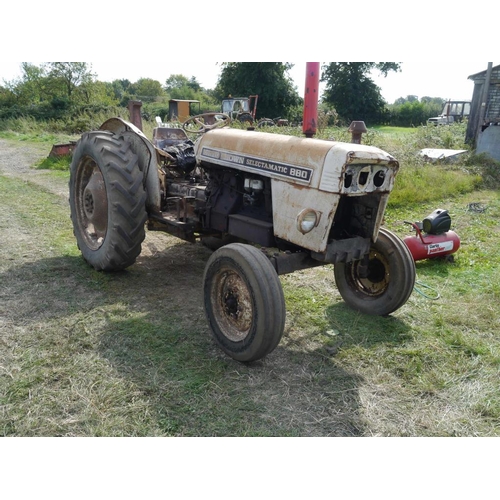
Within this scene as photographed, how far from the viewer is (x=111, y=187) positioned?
4121mm

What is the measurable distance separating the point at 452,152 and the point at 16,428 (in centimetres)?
1222

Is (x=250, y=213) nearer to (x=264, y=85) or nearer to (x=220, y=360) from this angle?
(x=220, y=360)

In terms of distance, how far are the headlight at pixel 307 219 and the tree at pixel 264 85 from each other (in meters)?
32.0

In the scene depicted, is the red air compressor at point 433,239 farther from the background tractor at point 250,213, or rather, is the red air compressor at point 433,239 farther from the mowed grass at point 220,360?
the background tractor at point 250,213

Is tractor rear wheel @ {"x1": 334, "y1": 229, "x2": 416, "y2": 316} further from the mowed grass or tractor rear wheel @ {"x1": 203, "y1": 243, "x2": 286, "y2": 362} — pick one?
tractor rear wheel @ {"x1": 203, "y1": 243, "x2": 286, "y2": 362}

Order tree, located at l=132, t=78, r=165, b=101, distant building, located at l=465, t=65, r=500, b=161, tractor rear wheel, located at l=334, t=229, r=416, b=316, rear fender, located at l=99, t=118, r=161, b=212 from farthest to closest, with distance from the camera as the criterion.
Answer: tree, located at l=132, t=78, r=165, b=101 < distant building, located at l=465, t=65, r=500, b=161 < rear fender, located at l=99, t=118, r=161, b=212 < tractor rear wheel, located at l=334, t=229, r=416, b=316

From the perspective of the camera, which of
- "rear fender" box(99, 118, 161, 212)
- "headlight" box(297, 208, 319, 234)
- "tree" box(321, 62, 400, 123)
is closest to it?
"headlight" box(297, 208, 319, 234)

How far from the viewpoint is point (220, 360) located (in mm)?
3188

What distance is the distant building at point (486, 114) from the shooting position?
13117 mm

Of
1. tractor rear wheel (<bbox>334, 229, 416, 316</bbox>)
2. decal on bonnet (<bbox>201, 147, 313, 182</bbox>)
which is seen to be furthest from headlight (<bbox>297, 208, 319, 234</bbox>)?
tractor rear wheel (<bbox>334, 229, 416, 316</bbox>)

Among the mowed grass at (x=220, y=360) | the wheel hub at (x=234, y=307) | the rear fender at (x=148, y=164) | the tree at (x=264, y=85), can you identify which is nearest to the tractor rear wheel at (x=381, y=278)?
the mowed grass at (x=220, y=360)

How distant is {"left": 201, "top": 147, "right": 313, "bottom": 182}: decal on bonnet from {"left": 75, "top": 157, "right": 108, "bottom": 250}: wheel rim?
1247 mm

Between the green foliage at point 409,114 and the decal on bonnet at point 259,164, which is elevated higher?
the green foliage at point 409,114

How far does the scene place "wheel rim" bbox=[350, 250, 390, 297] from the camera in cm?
389
